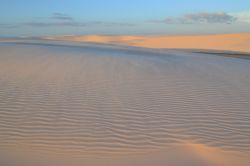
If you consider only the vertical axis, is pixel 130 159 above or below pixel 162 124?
Result: below

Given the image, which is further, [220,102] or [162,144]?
[220,102]

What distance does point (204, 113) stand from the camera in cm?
505

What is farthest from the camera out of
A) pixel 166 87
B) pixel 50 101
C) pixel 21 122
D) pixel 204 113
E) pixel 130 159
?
pixel 166 87

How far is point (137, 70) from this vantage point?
8820mm

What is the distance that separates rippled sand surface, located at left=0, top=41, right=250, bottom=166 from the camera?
140 inches

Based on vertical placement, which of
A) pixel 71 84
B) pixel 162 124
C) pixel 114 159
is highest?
pixel 71 84

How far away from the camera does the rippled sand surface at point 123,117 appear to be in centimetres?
355

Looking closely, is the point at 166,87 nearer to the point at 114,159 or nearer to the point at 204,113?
the point at 204,113

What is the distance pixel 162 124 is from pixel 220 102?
177cm

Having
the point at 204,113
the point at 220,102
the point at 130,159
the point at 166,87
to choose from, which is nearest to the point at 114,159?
the point at 130,159

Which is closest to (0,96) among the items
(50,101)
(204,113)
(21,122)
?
(50,101)

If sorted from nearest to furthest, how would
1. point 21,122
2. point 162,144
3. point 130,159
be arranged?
1. point 130,159
2. point 162,144
3. point 21,122

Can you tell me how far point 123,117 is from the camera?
189 inches

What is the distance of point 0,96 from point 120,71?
145 inches
